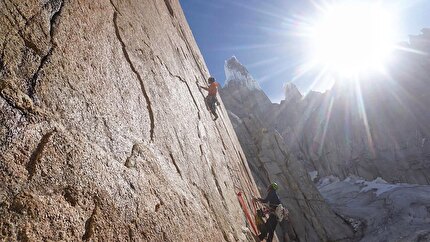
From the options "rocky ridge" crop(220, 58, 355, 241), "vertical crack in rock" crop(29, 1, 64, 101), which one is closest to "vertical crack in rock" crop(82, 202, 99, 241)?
"vertical crack in rock" crop(29, 1, 64, 101)

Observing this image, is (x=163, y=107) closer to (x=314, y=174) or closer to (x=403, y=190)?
(x=403, y=190)

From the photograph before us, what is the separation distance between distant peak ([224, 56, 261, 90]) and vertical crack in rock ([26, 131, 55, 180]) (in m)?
86.1

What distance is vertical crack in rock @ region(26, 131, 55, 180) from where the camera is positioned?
2.71 meters

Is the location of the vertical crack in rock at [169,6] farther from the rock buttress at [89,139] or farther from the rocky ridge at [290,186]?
the rocky ridge at [290,186]

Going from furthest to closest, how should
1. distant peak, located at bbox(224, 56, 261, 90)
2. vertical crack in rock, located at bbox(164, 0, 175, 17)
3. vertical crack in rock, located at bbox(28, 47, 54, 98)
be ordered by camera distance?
1. distant peak, located at bbox(224, 56, 261, 90)
2. vertical crack in rock, located at bbox(164, 0, 175, 17)
3. vertical crack in rock, located at bbox(28, 47, 54, 98)

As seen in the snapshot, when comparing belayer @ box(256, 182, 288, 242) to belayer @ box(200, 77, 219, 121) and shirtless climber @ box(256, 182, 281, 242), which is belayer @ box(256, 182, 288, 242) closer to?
shirtless climber @ box(256, 182, 281, 242)

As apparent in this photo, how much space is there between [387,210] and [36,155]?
108ft

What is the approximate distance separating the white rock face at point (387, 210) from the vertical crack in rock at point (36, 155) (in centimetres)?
2561

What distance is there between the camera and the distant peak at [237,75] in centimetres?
9075

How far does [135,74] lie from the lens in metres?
5.48

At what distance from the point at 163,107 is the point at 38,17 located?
2.91m

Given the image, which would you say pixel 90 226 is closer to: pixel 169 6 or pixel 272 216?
pixel 272 216

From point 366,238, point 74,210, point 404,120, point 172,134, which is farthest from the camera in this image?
point 404,120

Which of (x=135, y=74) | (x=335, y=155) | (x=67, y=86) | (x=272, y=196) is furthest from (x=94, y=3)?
(x=335, y=155)
